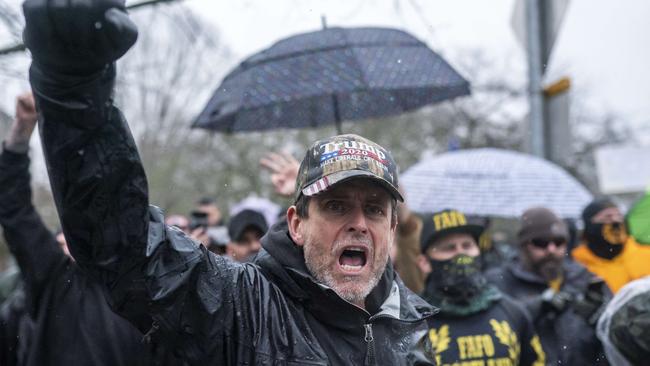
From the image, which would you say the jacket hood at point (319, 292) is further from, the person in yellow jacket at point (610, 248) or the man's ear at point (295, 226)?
the person in yellow jacket at point (610, 248)

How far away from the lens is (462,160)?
247 inches

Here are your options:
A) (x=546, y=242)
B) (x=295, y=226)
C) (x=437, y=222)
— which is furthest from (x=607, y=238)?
(x=295, y=226)

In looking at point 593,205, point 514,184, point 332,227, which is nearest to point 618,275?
point 593,205

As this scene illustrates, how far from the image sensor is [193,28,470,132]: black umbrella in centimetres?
450

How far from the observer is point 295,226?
8.72 ft

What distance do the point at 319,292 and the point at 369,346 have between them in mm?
233

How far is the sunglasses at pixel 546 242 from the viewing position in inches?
210

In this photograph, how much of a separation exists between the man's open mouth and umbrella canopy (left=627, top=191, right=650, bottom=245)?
9.23ft

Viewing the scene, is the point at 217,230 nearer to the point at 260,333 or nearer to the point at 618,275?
the point at 618,275

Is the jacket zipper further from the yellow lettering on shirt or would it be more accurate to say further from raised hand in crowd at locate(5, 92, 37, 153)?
the yellow lettering on shirt

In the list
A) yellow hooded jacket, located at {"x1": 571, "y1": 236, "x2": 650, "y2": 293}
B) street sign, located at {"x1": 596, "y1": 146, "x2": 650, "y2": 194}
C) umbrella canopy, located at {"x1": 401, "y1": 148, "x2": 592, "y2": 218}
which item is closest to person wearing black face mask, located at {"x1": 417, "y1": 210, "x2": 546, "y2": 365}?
umbrella canopy, located at {"x1": 401, "y1": 148, "x2": 592, "y2": 218}

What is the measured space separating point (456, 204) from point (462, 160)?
0.56 metres

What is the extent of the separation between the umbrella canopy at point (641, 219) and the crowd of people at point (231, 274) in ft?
1.71

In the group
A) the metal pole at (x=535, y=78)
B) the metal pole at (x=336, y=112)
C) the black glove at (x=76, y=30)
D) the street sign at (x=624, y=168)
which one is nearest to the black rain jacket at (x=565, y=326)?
the metal pole at (x=336, y=112)
